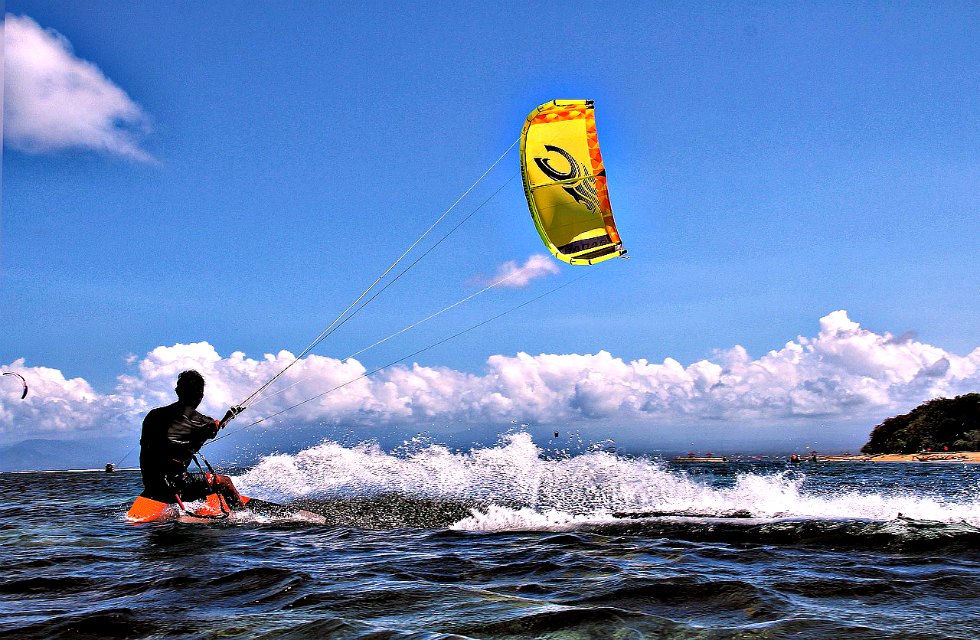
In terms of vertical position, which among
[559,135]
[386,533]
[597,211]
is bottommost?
[386,533]

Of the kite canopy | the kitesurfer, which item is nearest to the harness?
the kitesurfer

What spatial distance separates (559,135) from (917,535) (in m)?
9.75

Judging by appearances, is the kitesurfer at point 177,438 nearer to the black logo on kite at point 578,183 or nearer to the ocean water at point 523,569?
the ocean water at point 523,569

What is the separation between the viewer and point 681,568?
23.7 feet

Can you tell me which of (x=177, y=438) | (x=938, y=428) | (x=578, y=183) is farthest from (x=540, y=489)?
(x=938, y=428)

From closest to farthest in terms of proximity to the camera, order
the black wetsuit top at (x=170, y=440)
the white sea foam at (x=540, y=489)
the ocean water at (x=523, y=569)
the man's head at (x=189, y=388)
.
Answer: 1. the ocean water at (x=523, y=569)
2. the white sea foam at (x=540, y=489)
3. the black wetsuit top at (x=170, y=440)
4. the man's head at (x=189, y=388)

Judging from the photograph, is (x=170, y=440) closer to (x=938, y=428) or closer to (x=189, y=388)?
(x=189, y=388)

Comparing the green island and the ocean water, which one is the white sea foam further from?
the green island

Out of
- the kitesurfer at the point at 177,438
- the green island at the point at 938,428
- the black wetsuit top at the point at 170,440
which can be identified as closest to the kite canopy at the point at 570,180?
the kitesurfer at the point at 177,438

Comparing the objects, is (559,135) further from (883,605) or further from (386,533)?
(883,605)

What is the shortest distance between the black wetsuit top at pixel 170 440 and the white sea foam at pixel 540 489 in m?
4.60

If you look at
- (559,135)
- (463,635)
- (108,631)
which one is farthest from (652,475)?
(108,631)

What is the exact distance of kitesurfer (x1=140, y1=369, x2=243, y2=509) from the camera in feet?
39.7

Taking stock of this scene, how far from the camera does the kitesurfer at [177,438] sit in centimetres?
→ 1210
